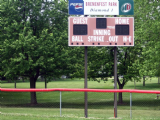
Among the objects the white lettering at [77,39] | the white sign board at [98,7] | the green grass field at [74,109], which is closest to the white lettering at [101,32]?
the white lettering at [77,39]

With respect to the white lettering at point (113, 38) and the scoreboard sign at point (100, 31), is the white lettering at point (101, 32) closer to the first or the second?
the scoreboard sign at point (100, 31)

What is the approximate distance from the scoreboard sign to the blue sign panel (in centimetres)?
33

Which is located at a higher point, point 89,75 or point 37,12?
point 37,12

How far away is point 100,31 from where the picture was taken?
41.6ft

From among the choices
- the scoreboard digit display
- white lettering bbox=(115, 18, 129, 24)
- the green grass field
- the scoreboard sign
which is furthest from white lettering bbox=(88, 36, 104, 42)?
the green grass field

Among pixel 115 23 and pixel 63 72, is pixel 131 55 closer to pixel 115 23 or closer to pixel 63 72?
pixel 63 72

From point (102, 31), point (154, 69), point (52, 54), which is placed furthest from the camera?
point (52, 54)

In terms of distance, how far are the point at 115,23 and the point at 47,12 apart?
16161 millimetres

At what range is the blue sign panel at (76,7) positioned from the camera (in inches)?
485

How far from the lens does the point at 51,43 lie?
85.4ft

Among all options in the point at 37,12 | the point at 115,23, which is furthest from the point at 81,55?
the point at 115,23

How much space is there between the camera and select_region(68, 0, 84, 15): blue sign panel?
12.3 metres

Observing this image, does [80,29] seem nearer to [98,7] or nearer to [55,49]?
[98,7]

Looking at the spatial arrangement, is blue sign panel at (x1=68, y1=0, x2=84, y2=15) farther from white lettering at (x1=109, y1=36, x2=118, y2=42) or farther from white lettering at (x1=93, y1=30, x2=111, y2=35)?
white lettering at (x1=109, y1=36, x2=118, y2=42)
